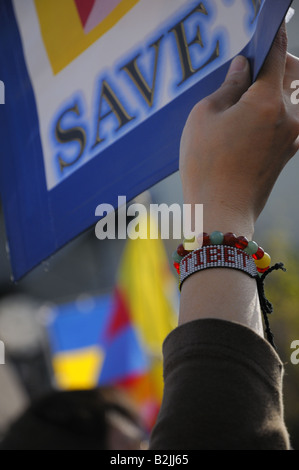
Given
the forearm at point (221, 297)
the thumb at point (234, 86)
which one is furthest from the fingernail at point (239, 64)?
the forearm at point (221, 297)

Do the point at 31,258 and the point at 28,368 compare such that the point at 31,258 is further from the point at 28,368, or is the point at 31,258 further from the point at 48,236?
the point at 28,368

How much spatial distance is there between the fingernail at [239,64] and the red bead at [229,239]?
38 cm

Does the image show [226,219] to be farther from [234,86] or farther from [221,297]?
[234,86]

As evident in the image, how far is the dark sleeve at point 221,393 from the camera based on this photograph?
0.76 meters

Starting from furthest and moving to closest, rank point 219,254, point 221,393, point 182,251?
1. point 182,251
2. point 219,254
3. point 221,393

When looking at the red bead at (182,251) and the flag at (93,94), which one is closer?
the red bead at (182,251)

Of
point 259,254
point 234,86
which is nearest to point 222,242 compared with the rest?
point 259,254

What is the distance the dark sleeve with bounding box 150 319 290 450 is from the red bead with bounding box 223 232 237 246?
0.13 meters

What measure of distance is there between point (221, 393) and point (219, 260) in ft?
0.64

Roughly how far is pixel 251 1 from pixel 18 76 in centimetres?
69

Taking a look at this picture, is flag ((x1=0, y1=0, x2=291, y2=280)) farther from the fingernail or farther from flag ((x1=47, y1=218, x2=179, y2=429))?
flag ((x1=47, y1=218, x2=179, y2=429))

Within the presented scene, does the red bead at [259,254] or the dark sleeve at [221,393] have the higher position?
the red bead at [259,254]

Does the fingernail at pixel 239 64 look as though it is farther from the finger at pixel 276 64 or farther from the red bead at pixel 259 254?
the red bead at pixel 259 254

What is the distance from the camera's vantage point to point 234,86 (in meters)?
1.12
